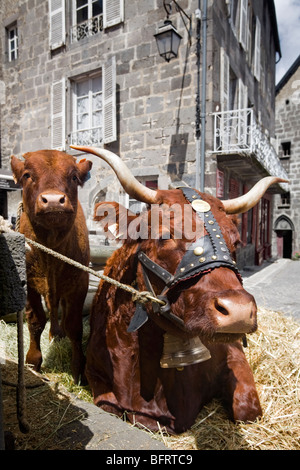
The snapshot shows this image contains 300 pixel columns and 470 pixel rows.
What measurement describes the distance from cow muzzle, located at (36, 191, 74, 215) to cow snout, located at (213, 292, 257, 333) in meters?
1.12

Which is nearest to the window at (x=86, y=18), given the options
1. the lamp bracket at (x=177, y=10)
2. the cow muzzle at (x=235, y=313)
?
the lamp bracket at (x=177, y=10)

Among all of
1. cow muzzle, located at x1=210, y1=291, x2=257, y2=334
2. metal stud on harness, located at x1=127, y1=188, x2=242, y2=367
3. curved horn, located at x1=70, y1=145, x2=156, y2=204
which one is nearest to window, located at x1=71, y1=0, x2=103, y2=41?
curved horn, located at x1=70, y1=145, x2=156, y2=204

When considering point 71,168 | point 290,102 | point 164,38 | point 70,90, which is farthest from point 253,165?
point 290,102

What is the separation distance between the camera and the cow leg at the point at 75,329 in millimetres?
2693

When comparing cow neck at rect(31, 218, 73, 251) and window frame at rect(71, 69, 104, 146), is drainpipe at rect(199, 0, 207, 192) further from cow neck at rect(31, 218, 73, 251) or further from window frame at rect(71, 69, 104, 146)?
cow neck at rect(31, 218, 73, 251)

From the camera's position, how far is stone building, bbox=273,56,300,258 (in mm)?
20875

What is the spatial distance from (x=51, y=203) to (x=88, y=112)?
9.12 metres

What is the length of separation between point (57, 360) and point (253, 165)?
8.45 meters

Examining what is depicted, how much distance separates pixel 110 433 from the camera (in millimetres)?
1526

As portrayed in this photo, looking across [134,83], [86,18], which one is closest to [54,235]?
[134,83]

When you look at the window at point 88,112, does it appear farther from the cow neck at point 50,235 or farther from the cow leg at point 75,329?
the cow neck at point 50,235

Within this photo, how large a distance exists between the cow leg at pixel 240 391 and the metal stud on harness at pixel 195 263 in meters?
0.45
